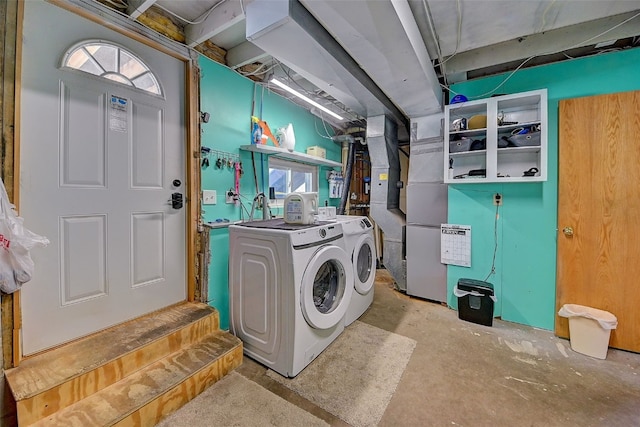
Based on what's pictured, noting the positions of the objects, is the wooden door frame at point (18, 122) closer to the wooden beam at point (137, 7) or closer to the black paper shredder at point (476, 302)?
the wooden beam at point (137, 7)

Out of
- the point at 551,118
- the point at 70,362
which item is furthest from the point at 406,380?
the point at 551,118

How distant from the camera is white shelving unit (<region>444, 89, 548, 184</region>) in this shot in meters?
2.22

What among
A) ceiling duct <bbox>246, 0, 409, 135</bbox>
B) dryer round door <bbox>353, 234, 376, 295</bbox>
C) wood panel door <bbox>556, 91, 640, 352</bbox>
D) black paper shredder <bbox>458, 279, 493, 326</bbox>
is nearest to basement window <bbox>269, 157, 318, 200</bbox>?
ceiling duct <bbox>246, 0, 409, 135</bbox>

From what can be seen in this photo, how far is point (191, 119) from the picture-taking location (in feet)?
6.97

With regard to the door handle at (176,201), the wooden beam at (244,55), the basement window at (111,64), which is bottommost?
the door handle at (176,201)

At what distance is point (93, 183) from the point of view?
5.49 ft

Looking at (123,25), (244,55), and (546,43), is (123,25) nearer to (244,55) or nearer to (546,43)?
(244,55)

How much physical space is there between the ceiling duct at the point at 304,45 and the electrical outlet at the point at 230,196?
126 centimetres

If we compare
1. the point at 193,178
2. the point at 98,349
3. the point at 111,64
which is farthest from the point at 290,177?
the point at 98,349

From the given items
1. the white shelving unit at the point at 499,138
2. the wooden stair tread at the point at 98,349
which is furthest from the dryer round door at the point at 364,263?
the wooden stair tread at the point at 98,349

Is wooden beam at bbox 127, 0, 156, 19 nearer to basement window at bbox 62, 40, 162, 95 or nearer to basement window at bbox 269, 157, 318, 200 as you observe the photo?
basement window at bbox 62, 40, 162, 95

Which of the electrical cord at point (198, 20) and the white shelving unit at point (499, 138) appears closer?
the electrical cord at point (198, 20)

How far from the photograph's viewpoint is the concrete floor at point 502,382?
55.8 inches

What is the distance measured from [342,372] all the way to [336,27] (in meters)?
2.27
